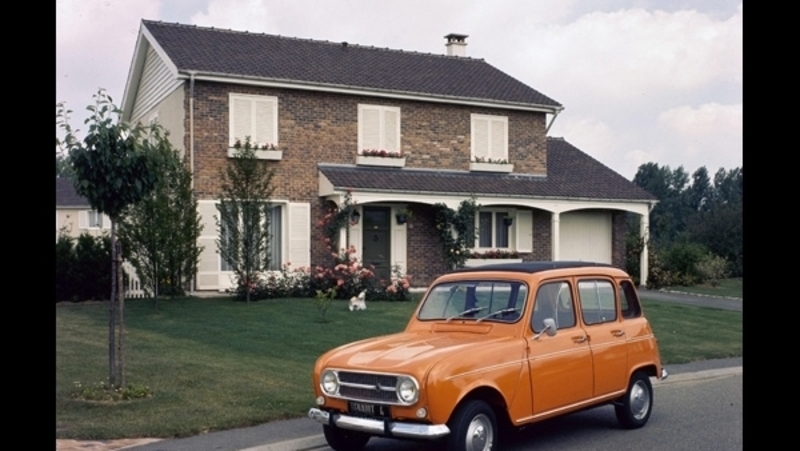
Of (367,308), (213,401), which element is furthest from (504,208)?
(213,401)

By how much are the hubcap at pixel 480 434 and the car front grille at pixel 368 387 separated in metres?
0.70

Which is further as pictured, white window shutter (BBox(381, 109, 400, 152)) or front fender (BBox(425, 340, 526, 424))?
white window shutter (BBox(381, 109, 400, 152))

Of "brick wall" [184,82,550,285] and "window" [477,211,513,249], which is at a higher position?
"brick wall" [184,82,550,285]

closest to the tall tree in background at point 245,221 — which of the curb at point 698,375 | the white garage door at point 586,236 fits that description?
the curb at point 698,375

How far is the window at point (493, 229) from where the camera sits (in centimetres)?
2778

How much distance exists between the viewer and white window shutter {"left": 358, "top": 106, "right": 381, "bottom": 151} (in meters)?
25.6

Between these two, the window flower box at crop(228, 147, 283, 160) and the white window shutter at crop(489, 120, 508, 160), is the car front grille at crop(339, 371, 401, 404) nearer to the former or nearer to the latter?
the window flower box at crop(228, 147, 283, 160)

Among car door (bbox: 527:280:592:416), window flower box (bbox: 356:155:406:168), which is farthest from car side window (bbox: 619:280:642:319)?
window flower box (bbox: 356:155:406:168)

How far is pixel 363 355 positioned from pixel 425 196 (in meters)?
16.8

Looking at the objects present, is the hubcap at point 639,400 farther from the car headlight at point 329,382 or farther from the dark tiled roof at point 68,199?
the dark tiled roof at point 68,199

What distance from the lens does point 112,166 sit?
35.5 feet

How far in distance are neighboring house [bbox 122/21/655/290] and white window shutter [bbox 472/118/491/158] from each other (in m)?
0.04

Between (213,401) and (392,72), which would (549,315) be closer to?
(213,401)

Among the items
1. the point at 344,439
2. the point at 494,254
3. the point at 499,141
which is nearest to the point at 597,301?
the point at 344,439
